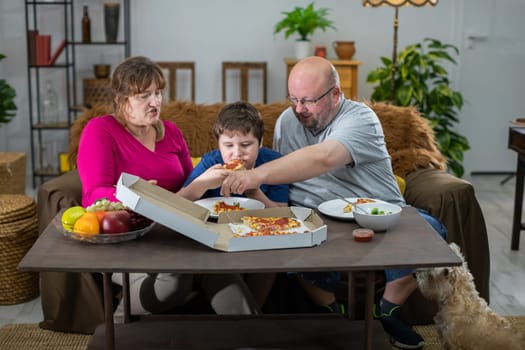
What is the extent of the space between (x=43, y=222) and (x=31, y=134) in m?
3.04

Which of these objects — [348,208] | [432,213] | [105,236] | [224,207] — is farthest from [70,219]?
[432,213]

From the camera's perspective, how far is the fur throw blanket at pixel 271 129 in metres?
3.51

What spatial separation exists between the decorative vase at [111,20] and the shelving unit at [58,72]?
2.6 inches

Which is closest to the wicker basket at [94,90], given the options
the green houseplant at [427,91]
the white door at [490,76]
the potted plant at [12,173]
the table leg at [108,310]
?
the potted plant at [12,173]

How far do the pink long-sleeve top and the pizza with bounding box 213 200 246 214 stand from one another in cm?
38

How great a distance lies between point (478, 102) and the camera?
6.25m

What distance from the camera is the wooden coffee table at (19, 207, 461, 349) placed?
187 cm

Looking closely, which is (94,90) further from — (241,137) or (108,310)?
(108,310)

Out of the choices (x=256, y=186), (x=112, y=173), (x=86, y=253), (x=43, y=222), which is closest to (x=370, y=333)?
(x=256, y=186)

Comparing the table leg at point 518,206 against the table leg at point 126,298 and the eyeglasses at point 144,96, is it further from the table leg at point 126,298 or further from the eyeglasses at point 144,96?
the table leg at point 126,298

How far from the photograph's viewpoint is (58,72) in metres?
6.11

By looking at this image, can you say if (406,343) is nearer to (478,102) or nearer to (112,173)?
(112,173)

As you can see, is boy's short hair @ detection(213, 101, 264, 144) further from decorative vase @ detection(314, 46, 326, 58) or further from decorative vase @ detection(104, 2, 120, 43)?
decorative vase @ detection(104, 2, 120, 43)

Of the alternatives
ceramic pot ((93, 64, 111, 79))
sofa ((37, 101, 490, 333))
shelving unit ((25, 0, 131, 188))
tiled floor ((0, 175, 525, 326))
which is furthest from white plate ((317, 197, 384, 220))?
ceramic pot ((93, 64, 111, 79))
